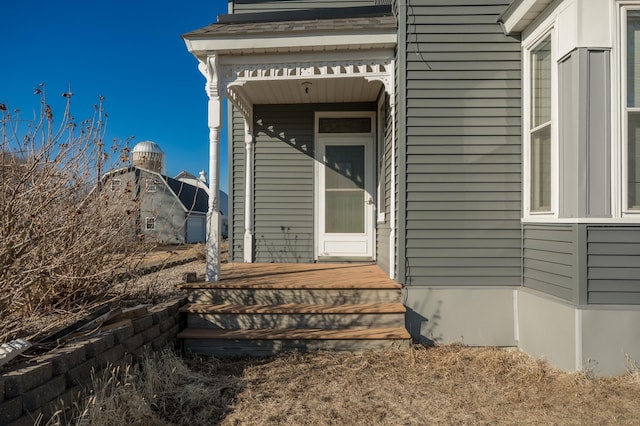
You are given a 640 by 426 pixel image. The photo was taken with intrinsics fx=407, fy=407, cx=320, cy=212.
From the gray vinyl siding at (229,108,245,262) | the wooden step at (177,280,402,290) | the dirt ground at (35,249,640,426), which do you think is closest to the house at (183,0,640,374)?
the wooden step at (177,280,402,290)

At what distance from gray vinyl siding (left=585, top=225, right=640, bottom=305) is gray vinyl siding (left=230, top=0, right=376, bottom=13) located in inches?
185

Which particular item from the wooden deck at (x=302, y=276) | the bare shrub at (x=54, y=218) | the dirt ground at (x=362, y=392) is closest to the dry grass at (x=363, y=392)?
the dirt ground at (x=362, y=392)

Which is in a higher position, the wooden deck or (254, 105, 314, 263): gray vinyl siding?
(254, 105, 314, 263): gray vinyl siding

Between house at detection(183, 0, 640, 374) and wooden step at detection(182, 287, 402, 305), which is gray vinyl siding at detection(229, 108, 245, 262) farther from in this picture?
wooden step at detection(182, 287, 402, 305)

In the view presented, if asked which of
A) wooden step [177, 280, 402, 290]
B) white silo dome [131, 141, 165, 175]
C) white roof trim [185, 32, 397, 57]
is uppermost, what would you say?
white silo dome [131, 141, 165, 175]

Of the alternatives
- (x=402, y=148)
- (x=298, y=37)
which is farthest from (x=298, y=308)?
(x=298, y=37)

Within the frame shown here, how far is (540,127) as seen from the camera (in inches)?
148

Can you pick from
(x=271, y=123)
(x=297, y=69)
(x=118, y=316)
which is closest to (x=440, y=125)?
(x=297, y=69)

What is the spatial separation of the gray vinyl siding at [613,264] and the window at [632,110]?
0.23 m

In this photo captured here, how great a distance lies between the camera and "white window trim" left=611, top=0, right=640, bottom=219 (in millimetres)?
3145

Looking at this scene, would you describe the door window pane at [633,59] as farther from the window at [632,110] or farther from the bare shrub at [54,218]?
the bare shrub at [54,218]

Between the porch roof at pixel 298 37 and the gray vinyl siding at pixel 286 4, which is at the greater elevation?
the gray vinyl siding at pixel 286 4

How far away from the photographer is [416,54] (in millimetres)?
4188

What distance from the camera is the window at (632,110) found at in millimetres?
3164
